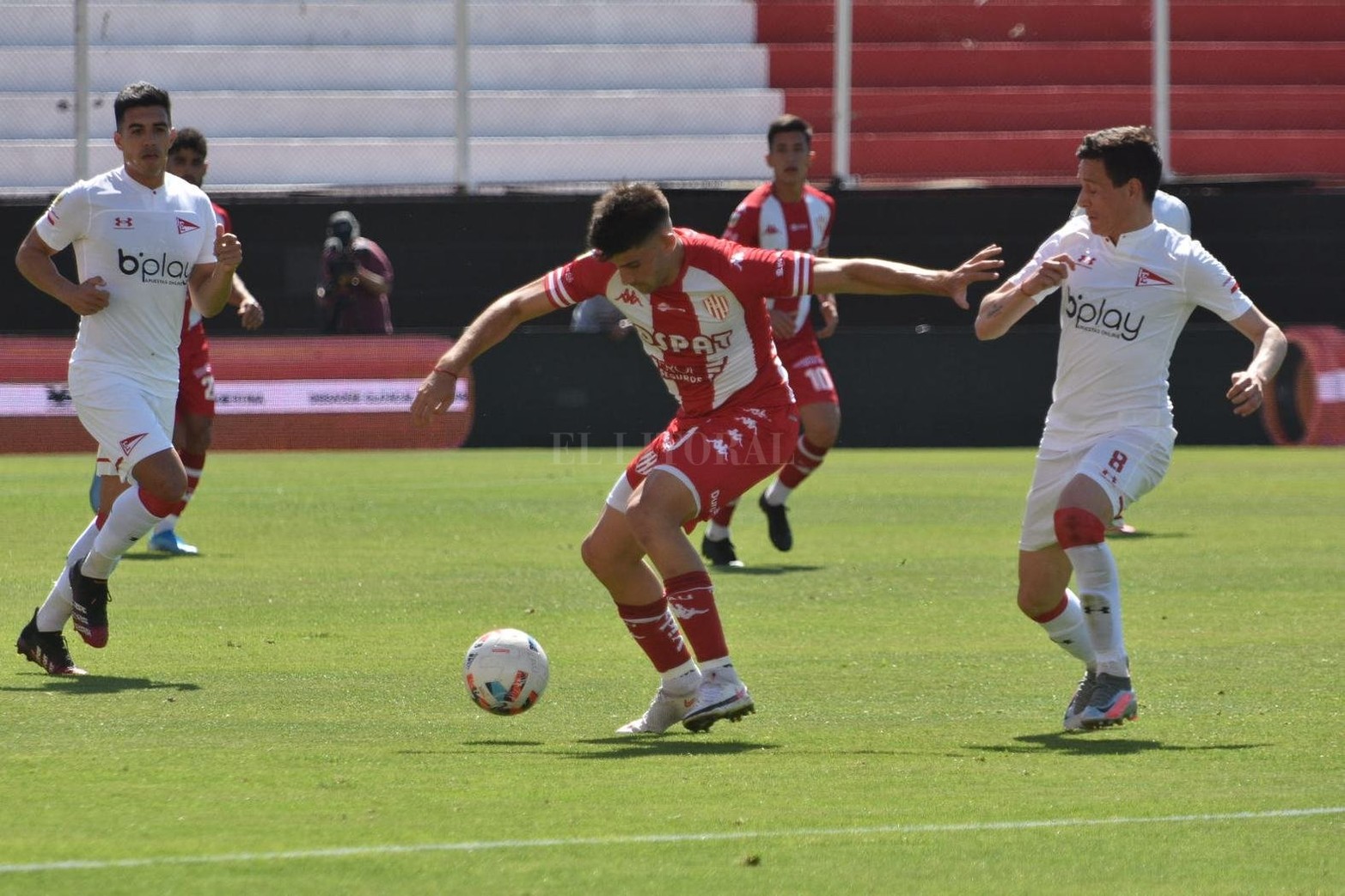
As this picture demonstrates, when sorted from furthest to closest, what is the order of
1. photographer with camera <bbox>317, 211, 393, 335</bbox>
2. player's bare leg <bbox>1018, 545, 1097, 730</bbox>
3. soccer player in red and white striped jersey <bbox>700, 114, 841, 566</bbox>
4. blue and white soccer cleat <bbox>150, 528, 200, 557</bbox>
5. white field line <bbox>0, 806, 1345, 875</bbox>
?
1. photographer with camera <bbox>317, 211, 393, 335</bbox>
2. soccer player in red and white striped jersey <bbox>700, 114, 841, 566</bbox>
3. blue and white soccer cleat <bbox>150, 528, 200, 557</bbox>
4. player's bare leg <bbox>1018, 545, 1097, 730</bbox>
5. white field line <bbox>0, 806, 1345, 875</bbox>

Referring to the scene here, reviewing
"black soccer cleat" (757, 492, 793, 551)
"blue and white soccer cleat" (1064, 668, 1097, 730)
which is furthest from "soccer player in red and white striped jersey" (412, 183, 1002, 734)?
"black soccer cleat" (757, 492, 793, 551)

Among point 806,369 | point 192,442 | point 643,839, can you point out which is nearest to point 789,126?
point 806,369

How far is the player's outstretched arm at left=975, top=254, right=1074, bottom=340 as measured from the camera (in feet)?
22.1

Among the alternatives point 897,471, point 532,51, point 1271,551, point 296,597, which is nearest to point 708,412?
point 296,597

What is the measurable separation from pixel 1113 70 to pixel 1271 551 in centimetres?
1689

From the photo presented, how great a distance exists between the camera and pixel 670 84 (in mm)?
27516

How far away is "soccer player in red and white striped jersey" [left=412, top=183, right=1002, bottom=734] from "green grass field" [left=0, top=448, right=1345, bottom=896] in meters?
0.30

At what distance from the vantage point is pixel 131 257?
812 centimetres

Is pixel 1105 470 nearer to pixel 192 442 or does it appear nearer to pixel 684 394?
pixel 684 394

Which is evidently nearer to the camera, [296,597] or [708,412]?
[708,412]

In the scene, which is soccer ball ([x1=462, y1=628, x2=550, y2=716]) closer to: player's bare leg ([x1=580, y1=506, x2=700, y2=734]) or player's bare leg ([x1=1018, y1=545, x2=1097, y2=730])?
player's bare leg ([x1=580, y1=506, x2=700, y2=734])

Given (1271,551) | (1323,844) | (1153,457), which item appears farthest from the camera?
(1271,551)

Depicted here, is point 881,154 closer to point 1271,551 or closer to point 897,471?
point 897,471

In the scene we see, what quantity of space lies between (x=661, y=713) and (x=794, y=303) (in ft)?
19.3
